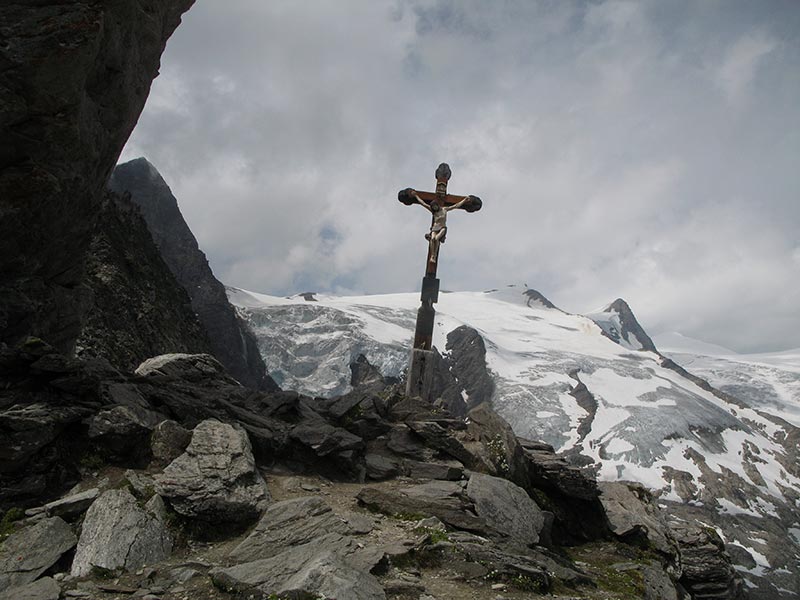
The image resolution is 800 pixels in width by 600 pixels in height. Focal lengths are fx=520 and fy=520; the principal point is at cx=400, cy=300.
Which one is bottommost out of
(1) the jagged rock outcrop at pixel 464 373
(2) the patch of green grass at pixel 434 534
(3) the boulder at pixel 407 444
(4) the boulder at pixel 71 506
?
(4) the boulder at pixel 71 506

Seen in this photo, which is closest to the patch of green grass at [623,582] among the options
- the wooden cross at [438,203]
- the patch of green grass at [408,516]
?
the patch of green grass at [408,516]

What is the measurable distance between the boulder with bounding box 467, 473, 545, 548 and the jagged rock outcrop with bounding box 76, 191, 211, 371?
32.3 meters

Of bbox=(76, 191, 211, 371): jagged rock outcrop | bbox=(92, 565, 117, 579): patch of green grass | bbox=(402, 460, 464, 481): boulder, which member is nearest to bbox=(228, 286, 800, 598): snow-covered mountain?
bbox=(76, 191, 211, 371): jagged rock outcrop

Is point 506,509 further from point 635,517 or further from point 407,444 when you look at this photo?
point 635,517

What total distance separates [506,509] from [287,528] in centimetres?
445

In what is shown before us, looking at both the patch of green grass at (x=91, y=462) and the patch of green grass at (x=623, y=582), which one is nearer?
the patch of green grass at (x=623, y=582)

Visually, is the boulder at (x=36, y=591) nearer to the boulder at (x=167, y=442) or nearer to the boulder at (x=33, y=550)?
the boulder at (x=33, y=550)

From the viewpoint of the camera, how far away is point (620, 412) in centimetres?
13275

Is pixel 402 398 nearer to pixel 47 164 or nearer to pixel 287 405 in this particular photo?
pixel 287 405

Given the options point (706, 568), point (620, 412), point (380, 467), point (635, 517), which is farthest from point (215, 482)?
point (620, 412)

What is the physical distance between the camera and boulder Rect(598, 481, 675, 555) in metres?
12.9

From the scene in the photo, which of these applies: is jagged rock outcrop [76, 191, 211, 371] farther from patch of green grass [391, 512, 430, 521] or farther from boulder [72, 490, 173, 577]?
patch of green grass [391, 512, 430, 521]

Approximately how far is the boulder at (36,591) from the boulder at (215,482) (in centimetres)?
202

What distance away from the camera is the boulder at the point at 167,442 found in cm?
1040
